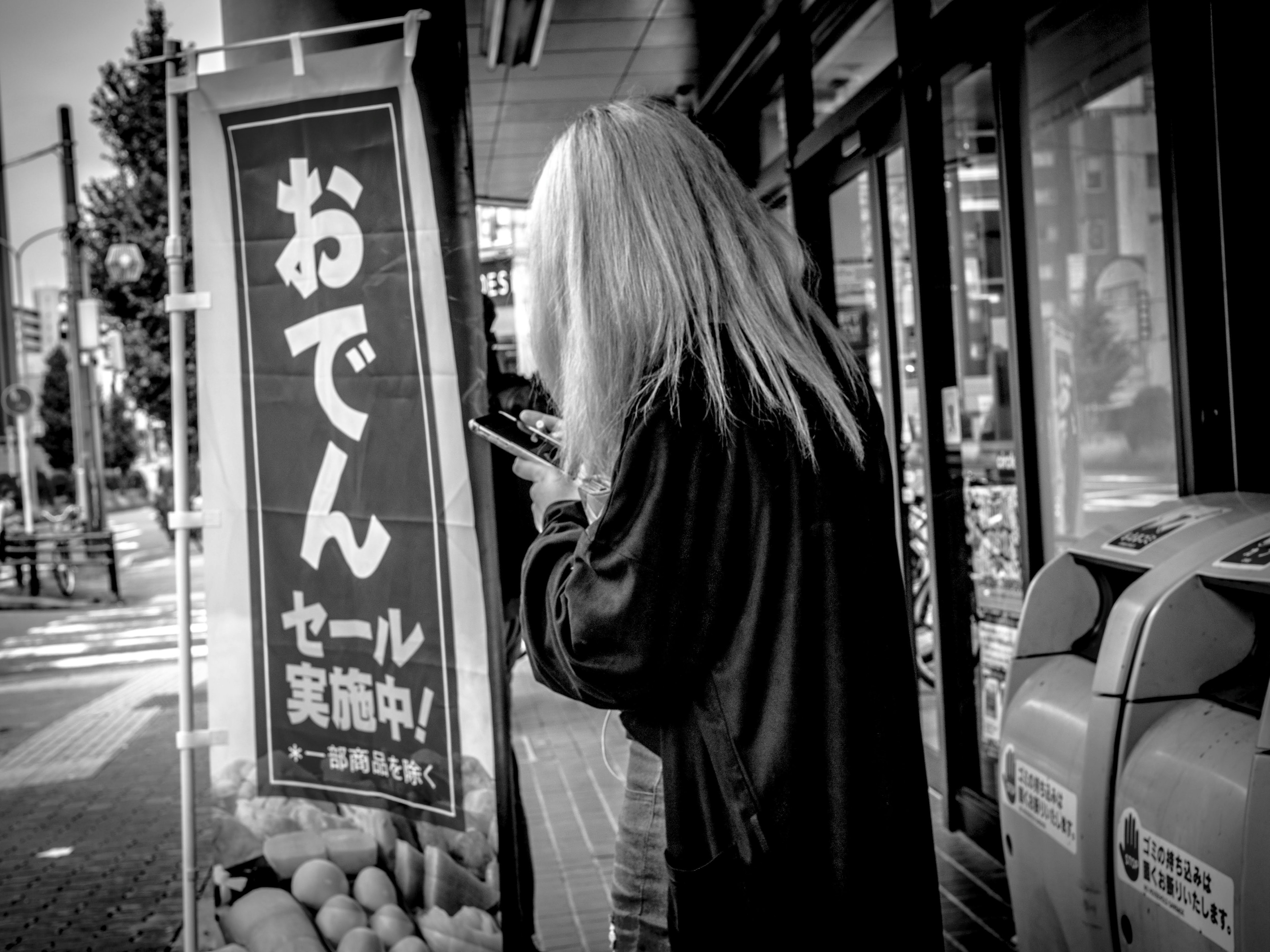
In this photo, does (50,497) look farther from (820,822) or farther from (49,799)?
(820,822)

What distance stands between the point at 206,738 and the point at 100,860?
9.11 ft

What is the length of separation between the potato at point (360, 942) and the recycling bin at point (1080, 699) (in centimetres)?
147

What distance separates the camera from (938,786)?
4.85 meters

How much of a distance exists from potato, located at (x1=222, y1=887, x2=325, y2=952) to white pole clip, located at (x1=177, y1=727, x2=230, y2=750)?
1.16 ft

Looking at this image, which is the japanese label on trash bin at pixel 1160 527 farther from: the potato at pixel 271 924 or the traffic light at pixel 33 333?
the traffic light at pixel 33 333

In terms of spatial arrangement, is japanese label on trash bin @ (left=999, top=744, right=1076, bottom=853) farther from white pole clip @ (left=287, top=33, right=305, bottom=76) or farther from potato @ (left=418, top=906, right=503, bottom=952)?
white pole clip @ (left=287, top=33, right=305, bottom=76)

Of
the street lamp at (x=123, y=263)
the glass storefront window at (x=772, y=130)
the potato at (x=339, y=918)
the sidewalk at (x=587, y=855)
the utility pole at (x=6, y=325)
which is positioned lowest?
the sidewalk at (x=587, y=855)

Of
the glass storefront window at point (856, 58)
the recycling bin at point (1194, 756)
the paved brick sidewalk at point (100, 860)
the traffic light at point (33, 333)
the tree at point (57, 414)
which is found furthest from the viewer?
the traffic light at point (33, 333)

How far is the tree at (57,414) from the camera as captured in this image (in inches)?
2020

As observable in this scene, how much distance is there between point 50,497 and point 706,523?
49530 mm

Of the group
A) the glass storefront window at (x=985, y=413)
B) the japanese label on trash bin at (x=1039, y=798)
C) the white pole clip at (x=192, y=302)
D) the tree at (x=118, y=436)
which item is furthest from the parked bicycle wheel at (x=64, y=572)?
the tree at (x=118, y=436)

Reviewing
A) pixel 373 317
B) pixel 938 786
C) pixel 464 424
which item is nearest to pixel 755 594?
pixel 464 424

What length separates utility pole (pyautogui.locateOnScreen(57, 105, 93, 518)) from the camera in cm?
2089

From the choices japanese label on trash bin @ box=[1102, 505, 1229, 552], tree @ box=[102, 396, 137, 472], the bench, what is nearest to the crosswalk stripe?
japanese label on trash bin @ box=[1102, 505, 1229, 552]
